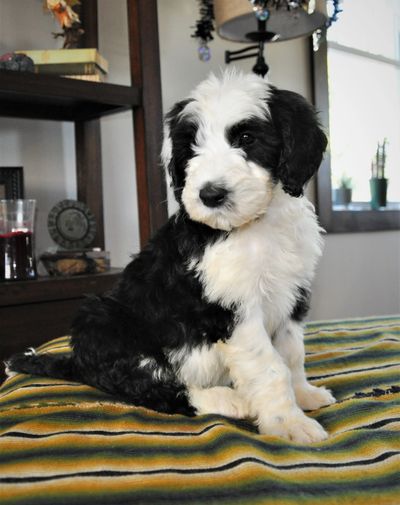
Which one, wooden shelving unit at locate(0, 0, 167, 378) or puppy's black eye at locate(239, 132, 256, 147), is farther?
wooden shelving unit at locate(0, 0, 167, 378)

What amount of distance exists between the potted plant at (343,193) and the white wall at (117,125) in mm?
341

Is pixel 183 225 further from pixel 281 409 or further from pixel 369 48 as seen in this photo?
pixel 369 48

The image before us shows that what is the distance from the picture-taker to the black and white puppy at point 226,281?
1300 mm

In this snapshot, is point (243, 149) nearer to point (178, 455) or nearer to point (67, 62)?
point (178, 455)

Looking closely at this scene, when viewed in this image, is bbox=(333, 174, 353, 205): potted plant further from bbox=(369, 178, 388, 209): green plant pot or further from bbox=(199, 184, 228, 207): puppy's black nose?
bbox=(199, 184, 228, 207): puppy's black nose

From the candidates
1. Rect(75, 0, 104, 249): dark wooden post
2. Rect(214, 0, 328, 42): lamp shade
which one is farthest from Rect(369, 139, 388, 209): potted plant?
Rect(75, 0, 104, 249): dark wooden post

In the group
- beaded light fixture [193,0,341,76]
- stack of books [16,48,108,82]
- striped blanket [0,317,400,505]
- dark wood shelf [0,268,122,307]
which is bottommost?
striped blanket [0,317,400,505]

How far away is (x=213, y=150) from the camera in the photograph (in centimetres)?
136

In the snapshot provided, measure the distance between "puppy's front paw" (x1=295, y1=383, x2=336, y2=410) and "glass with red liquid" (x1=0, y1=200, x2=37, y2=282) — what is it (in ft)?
4.21

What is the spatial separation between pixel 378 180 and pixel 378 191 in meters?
0.09

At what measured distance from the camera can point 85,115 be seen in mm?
2809

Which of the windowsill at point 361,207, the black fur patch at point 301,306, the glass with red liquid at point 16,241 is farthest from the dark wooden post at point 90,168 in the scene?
the windowsill at point 361,207

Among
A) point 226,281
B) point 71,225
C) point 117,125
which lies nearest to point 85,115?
point 117,125

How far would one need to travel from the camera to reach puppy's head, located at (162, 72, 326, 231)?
1272mm
